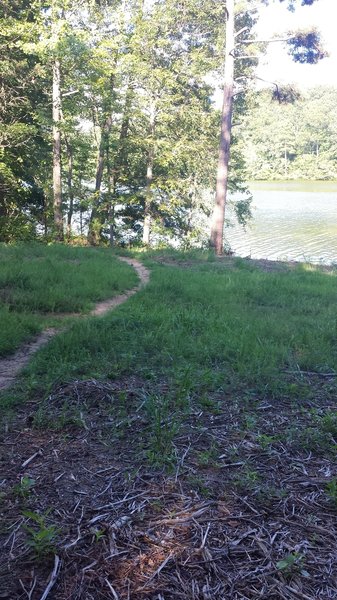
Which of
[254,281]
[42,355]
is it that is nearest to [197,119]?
[254,281]

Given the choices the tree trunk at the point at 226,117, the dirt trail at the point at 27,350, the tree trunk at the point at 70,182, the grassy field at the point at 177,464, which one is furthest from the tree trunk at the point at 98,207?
the grassy field at the point at 177,464

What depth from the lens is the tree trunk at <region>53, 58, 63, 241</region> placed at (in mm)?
17997

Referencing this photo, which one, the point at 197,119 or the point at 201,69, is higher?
the point at 201,69

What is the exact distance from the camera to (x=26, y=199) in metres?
21.0

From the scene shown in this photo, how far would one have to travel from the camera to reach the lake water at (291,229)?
24219 millimetres

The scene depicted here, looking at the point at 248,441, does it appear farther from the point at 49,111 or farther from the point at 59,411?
the point at 49,111

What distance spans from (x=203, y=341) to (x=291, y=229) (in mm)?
26703

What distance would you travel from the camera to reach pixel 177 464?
3.27 metres

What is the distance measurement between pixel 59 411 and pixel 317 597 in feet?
8.14

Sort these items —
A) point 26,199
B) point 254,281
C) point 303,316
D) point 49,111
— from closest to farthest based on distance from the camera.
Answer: point 303,316 → point 254,281 → point 49,111 → point 26,199

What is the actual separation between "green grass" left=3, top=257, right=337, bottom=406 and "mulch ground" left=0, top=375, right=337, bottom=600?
673mm

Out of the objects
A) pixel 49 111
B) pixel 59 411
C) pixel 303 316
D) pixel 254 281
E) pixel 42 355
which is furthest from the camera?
pixel 49 111

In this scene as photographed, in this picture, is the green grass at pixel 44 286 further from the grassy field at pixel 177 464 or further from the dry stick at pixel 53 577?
the dry stick at pixel 53 577

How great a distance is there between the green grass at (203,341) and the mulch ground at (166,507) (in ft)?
2.21
